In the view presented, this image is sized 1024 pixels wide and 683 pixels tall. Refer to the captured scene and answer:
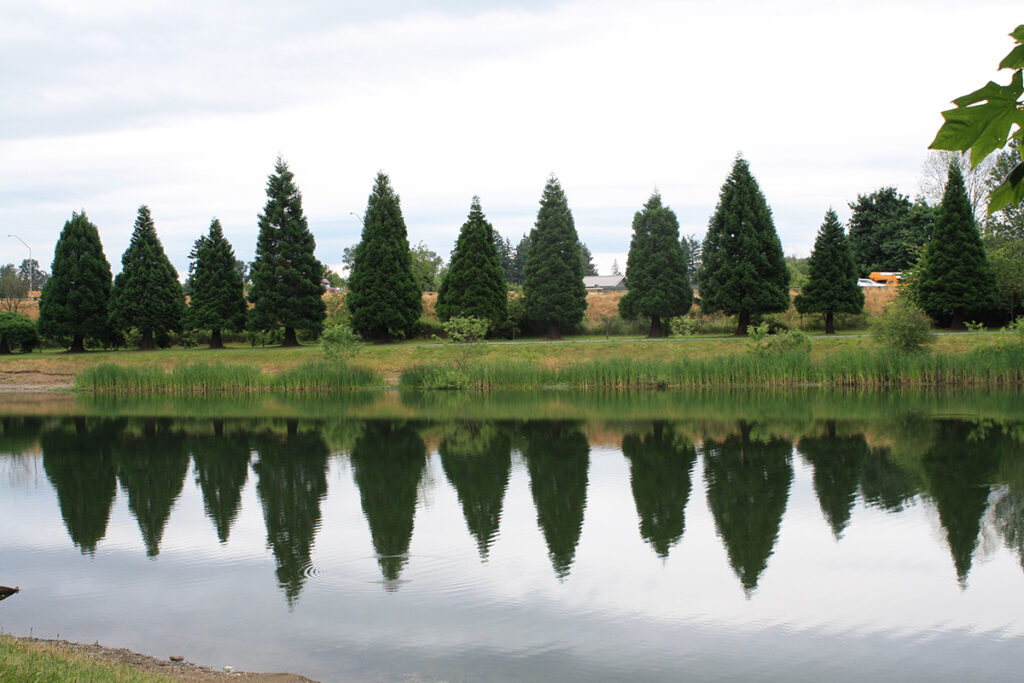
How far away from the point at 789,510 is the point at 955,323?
3247cm

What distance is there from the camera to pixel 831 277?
41.2 m

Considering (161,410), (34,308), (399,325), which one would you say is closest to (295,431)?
(161,410)

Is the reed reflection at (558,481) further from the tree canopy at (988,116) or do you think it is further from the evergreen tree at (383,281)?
the evergreen tree at (383,281)

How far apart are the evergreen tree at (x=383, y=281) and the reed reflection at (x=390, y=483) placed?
2029 cm

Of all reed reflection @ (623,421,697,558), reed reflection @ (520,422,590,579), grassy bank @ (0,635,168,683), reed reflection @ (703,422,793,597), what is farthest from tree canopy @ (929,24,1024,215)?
reed reflection @ (623,421,697,558)

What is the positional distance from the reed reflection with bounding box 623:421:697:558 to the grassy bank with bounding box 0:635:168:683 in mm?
5938

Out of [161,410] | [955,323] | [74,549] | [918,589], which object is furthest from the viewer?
[955,323]

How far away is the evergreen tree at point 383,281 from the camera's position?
42781 mm

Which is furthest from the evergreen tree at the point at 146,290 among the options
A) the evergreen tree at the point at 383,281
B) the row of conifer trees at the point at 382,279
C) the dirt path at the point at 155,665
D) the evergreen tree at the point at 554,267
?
the dirt path at the point at 155,665

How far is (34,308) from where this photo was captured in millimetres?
61031

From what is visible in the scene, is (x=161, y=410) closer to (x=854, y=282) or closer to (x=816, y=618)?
(x=816, y=618)

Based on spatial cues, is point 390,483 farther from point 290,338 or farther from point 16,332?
point 16,332

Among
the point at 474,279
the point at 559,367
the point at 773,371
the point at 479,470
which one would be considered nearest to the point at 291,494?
the point at 479,470

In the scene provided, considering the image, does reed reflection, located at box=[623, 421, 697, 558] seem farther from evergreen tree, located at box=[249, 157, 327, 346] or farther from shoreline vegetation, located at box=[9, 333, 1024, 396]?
evergreen tree, located at box=[249, 157, 327, 346]
